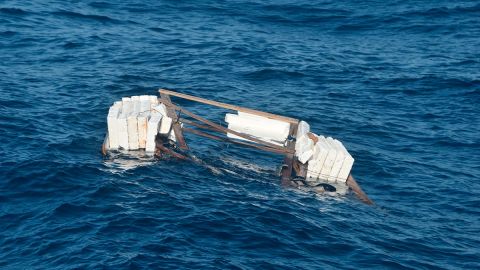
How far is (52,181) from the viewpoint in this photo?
28.5m

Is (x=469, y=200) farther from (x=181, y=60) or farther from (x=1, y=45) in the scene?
(x=1, y=45)

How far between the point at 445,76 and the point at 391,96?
Answer: 4297mm

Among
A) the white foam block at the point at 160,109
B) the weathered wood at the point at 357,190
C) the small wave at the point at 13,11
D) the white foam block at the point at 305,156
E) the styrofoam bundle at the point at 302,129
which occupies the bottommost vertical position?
the weathered wood at the point at 357,190

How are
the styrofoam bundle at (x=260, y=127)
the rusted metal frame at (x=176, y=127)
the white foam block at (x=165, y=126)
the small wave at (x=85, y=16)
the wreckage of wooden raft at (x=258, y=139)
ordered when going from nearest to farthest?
the wreckage of wooden raft at (x=258, y=139)
the white foam block at (x=165, y=126)
the rusted metal frame at (x=176, y=127)
the styrofoam bundle at (x=260, y=127)
the small wave at (x=85, y=16)

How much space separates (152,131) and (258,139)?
460cm

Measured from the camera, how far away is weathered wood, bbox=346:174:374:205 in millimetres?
28914

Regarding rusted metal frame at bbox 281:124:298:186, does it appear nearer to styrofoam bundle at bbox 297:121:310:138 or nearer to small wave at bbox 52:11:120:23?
styrofoam bundle at bbox 297:121:310:138

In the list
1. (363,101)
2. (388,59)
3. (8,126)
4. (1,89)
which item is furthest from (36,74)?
(388,59)

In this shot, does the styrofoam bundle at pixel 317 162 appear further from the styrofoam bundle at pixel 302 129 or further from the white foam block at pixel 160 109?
the white foam block at pixel 160 109

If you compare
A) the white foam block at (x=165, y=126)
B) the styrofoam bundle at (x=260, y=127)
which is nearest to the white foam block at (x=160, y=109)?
the white foam block at (x=165, y=126)

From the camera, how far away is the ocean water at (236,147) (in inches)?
977

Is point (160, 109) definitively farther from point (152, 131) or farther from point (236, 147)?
point (236, 147)

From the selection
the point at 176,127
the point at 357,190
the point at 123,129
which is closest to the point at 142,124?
the point at 123,129

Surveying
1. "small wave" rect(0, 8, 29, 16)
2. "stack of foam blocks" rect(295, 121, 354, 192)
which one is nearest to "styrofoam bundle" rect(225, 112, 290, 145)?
"stack of foam blocks" rect(295, 121, 354, 192)
